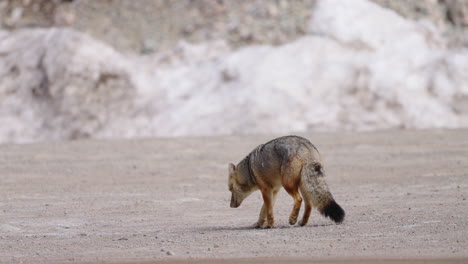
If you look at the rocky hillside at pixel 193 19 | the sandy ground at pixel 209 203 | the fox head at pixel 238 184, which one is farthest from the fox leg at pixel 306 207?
the rocky hillside at pixel 193 19

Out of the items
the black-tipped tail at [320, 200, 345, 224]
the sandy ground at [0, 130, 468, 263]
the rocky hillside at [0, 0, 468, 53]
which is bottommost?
the rocky hillside at [0, 0, 468, 53]

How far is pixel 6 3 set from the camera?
82.1 feet

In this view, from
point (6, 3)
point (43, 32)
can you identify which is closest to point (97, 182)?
point (43, 32)

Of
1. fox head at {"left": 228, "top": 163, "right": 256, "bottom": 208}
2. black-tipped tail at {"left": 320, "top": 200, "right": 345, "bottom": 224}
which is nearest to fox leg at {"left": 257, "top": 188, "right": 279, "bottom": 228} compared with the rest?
fox head at {"left": 228, "top": 163, "right": 256, "bottom": 208}

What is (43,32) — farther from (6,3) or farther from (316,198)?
(316,198)

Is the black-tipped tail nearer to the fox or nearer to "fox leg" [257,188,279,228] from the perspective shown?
the fox

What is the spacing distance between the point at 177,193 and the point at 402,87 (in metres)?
8.12

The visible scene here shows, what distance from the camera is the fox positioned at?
912 centimetres

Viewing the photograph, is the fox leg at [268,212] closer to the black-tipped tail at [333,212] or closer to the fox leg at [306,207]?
the fox leg at [306,207]

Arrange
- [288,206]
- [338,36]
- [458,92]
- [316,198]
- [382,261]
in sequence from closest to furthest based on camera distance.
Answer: [382,261] → [316,198] → [288,206] → [458,92] → [338,36]

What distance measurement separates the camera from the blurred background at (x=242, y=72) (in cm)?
1888

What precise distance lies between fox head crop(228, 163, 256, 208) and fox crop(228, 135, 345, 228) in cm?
2

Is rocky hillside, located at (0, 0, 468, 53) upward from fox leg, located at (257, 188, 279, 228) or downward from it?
downward

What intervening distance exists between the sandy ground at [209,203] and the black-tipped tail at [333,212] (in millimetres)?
143
